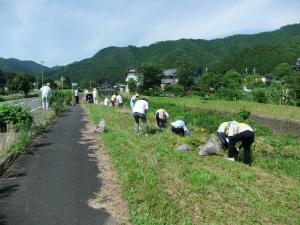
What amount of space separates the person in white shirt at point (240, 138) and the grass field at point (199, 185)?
0.37 m

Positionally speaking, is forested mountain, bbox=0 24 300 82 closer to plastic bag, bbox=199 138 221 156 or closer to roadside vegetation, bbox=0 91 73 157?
roadside vegetation, bbox=0 91 73 157

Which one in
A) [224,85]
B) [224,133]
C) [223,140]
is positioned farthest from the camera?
[224,85]

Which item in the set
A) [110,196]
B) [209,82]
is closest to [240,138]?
[110,196]

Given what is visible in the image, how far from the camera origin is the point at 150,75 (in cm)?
8506

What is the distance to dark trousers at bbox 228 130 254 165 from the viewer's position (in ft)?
37.3

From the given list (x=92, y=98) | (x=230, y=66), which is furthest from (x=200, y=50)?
(x=92, y=98)

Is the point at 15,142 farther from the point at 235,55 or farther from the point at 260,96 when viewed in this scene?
the point at 235,55

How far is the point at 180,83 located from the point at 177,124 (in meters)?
65.4

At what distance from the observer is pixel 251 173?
32.5 ft

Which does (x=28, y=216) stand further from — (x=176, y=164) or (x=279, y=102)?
(x=279, y=102)

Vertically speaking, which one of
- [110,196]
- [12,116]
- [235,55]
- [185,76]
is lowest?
[110,196]

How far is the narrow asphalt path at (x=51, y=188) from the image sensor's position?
641 cm

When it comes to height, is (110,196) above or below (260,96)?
below

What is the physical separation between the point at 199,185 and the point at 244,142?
12.1 feet
